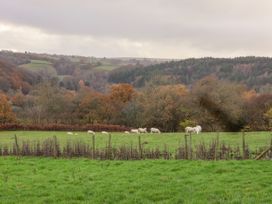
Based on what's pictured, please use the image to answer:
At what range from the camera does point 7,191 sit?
13.5 metres

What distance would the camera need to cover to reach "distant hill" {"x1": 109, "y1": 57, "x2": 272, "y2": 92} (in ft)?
312

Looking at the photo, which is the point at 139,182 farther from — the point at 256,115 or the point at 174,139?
the point at 174,139

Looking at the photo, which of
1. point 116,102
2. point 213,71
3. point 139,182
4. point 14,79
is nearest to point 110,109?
point 116,102

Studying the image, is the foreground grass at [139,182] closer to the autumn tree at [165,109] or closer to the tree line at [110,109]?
the tree line at [110,109]

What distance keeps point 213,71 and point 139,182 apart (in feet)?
308

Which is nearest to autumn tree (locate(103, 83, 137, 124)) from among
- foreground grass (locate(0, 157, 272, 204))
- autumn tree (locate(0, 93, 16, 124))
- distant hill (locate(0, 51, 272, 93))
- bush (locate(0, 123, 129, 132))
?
distant hill (locate(0, 51, 272, 93))

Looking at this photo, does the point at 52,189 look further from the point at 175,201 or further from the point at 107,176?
the point at 175,201

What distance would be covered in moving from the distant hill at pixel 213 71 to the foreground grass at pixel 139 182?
67.7 m

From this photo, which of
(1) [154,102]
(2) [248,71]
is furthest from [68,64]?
(1) [154,102]

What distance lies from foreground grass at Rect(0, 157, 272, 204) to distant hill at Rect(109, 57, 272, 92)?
67679mm

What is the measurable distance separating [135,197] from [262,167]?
6967mm

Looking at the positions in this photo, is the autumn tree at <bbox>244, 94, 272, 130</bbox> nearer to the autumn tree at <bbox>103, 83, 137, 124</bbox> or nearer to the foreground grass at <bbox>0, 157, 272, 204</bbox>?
the foreground grass at <bbox>0, 157, 272, 204</bbox>

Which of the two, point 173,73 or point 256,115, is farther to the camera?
point 173,73

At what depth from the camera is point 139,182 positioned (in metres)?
14.4
